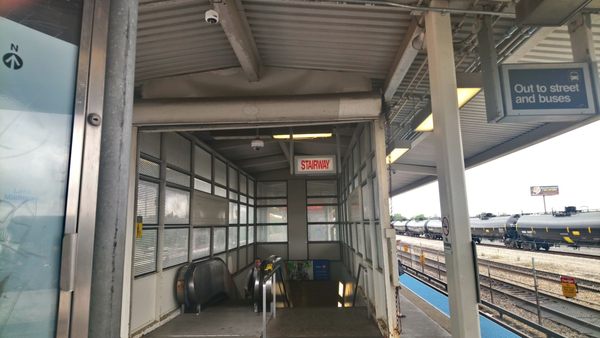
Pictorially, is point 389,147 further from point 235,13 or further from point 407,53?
point 235,13

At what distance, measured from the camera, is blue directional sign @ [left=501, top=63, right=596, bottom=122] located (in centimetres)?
301

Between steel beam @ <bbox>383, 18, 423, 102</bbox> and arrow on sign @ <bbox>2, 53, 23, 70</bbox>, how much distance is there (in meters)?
3.20

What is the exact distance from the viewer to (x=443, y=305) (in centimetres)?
746

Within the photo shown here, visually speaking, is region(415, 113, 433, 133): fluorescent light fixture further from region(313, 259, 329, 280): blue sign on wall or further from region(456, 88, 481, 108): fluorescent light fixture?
region(313, 259, 329, 280): blue sign on wall

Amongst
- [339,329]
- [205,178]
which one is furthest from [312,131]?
[339,329]

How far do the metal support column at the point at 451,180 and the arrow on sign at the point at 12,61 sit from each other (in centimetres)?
279

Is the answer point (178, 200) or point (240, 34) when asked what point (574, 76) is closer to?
point (240, 34)

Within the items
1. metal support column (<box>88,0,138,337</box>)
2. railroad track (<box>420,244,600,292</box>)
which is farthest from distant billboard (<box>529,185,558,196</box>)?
metal support column (<box>88,0,138,337</box>)

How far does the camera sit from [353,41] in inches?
158

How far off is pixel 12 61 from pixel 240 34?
2.88 metres

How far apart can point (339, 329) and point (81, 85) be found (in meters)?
5.00

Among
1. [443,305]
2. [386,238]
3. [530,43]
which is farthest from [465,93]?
[443,305]

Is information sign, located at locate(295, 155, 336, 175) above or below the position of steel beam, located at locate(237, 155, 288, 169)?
below

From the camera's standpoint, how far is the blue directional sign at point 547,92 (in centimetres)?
301
